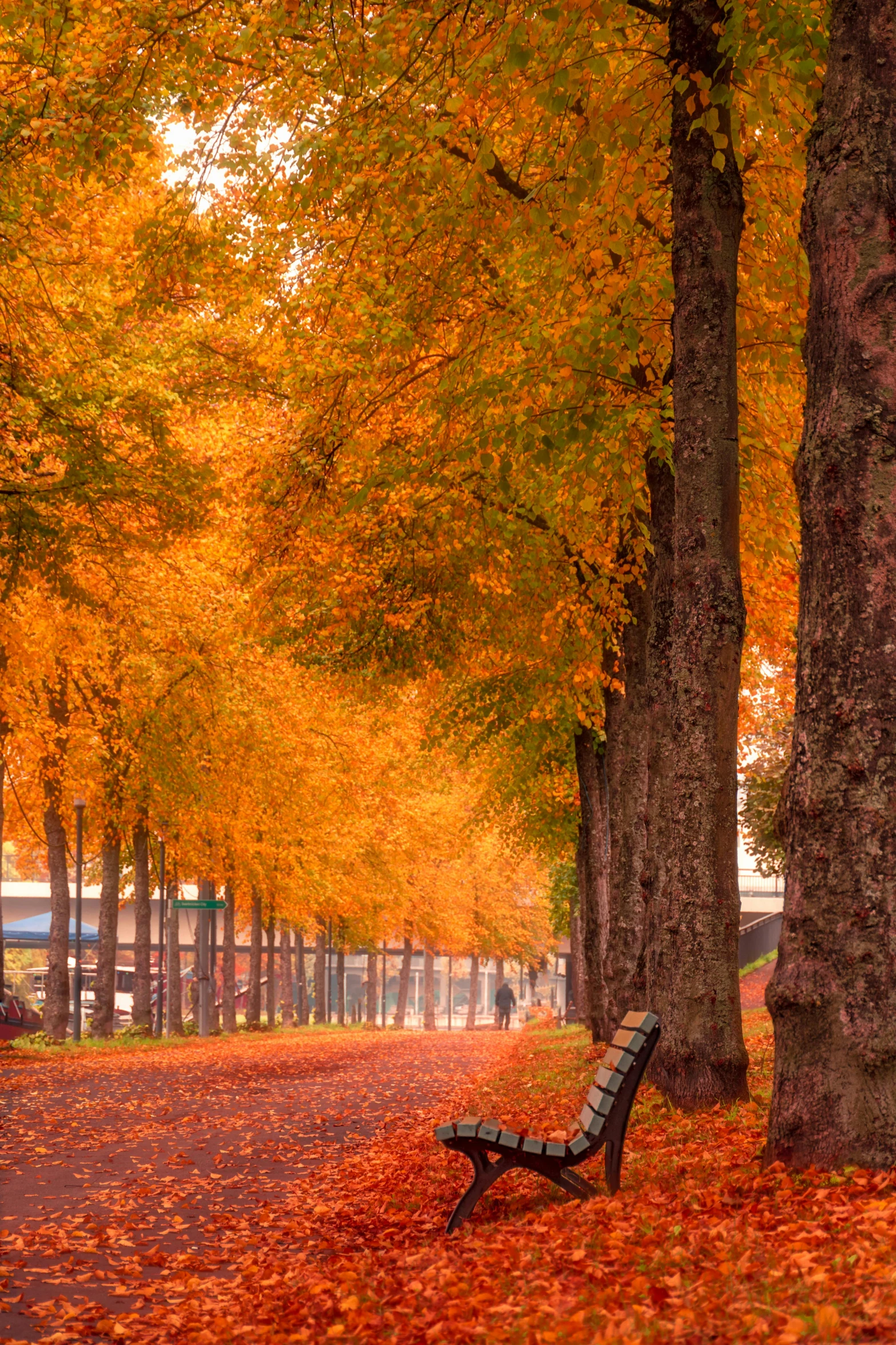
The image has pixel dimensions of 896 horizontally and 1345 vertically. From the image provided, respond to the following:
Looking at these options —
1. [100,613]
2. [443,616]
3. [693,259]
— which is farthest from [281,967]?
[693,259]

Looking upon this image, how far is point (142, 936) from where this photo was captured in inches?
1105

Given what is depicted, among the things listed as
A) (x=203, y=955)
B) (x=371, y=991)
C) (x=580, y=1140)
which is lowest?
(x=371, y=991)

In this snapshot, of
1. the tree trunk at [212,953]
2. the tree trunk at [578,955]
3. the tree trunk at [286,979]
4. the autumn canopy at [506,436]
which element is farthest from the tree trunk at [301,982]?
the autumn canopy at [506,436]

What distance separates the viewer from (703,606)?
27.9 feet

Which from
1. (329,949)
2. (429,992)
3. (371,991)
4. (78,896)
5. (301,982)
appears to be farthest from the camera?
(429,992)

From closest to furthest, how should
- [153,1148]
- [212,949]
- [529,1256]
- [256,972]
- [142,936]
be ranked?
[529,1256] → [153,1148] → [142,936] → [212,949] → [256,972]

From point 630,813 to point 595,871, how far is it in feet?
19.7

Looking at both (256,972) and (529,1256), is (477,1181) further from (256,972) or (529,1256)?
(256,972)

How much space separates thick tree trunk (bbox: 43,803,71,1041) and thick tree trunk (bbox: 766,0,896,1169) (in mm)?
19586

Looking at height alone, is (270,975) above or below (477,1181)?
below

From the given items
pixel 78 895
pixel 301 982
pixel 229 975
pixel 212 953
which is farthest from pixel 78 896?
pixel 301 982

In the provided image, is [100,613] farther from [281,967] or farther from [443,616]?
[281,967]

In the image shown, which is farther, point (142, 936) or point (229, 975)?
point (229, 975)

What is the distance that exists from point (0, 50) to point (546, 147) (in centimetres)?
511
